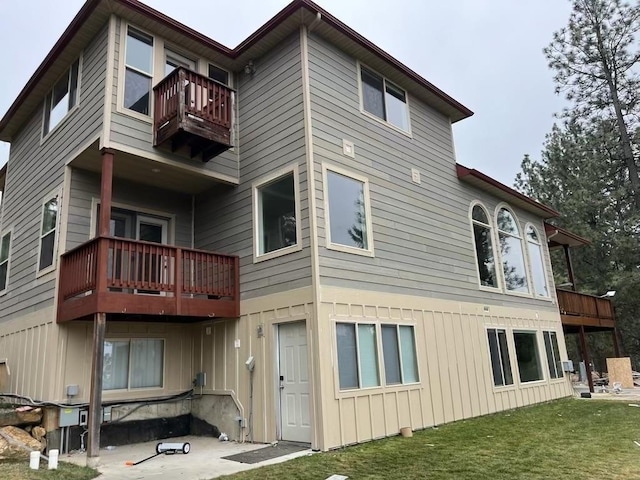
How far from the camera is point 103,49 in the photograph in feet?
28.1

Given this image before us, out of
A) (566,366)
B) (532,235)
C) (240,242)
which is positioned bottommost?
(566,366)

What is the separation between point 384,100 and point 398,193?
2.13m

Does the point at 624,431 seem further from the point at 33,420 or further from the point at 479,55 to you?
the point at 479,55

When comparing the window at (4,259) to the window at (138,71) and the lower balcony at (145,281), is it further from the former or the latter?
the window at (138,71)

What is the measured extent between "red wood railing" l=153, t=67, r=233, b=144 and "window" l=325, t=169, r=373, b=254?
7.43 feet

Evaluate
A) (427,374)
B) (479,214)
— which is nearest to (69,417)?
(427,374)

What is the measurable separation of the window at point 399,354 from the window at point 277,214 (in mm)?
2392

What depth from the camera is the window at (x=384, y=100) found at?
1003 cm

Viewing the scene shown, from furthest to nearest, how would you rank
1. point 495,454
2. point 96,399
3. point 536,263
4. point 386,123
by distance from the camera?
1. point 536,263
2. point 386,123
3. point 96,399
4. point 495,454

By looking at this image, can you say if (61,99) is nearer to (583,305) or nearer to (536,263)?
(536,263)

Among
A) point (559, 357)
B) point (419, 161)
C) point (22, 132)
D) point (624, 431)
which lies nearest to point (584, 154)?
point (559, 357)

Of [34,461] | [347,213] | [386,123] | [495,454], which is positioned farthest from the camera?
[386,123]

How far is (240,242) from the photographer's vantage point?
9203mm

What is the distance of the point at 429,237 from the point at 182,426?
6396mm
